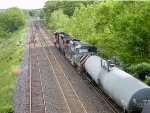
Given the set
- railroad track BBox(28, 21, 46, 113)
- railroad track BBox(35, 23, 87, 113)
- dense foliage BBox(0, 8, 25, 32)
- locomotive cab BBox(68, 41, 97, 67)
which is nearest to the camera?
railroad track BBox(35, 23, 87, 113)

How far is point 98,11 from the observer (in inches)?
1982

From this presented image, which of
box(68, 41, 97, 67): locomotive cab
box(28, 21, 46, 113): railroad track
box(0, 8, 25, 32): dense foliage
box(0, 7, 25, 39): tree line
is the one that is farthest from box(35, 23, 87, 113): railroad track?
box(0, 8, 25, 32): dense foliage

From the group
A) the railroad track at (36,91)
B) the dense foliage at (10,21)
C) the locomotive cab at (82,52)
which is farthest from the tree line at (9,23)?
the locomotive cab at (82,52)

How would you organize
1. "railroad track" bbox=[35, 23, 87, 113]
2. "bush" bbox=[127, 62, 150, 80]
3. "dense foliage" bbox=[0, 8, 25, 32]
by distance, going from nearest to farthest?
"railroad track" bbox=[35, 23, 87, 113], "bush" bbox=[127, 62, 150, 80], "dense foliage" bbox=[0, 8, 25, 32]

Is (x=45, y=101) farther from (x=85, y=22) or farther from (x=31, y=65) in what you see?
(x=85, y=22)

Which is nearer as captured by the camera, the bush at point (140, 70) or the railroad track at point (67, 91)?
the railroad track at point (67, 91)

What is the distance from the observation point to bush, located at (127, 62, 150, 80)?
2953 cm

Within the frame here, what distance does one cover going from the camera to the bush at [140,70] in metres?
29.5

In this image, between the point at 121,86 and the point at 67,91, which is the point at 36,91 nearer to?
the point at 67,91

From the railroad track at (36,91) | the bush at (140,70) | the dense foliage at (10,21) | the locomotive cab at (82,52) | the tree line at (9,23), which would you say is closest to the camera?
the railroad track at (36,91)

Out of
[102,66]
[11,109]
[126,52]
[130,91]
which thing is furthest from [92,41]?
[130,91]

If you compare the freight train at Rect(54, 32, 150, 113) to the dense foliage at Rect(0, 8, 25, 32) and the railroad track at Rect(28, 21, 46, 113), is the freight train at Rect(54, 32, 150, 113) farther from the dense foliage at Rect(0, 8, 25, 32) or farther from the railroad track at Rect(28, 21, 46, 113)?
the dense foliage at Rect(0, 8, 25, 32)

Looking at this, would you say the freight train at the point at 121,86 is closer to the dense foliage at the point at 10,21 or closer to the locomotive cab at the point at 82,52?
the locomotive cab at the point at 82,52

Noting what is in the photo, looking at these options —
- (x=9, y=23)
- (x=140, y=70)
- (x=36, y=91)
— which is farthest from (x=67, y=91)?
(x=9, y=23)
